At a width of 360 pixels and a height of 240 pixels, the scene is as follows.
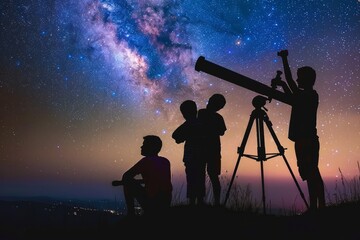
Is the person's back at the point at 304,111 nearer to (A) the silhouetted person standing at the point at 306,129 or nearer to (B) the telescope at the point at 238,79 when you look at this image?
(A) the silhouetted person standing at the point at 306,129

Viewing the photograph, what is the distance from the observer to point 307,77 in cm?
470

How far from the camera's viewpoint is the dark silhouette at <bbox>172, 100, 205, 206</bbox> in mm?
5314

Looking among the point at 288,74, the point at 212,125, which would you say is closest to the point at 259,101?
the point at 212,125

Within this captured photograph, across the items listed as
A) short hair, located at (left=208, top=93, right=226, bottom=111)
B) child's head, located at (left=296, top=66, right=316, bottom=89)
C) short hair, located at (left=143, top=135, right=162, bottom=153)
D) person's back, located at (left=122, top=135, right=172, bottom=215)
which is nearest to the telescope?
child's head, located at (left=296, top=66, right=316, bottom=89)

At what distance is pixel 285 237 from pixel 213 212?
161 cm

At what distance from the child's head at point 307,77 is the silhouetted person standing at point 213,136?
156cm

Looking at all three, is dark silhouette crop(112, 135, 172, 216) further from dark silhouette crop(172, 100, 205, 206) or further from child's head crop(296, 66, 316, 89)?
child's head crop(296, 66, 316, 89)

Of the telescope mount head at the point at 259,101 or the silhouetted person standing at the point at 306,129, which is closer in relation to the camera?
the silhouetted person standing at the point at 306,129

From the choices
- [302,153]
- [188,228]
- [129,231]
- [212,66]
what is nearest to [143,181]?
[129,231]

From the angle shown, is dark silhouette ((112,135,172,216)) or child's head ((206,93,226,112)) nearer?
dark silhouette ((112,135,172,216))

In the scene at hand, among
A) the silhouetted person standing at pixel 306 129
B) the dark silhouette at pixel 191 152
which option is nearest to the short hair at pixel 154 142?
the dark silhouette at pixel 191 152

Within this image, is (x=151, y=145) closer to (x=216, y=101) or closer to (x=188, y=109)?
(x=188, y=109)

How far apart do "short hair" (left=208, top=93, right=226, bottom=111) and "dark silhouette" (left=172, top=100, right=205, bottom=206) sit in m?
0.39

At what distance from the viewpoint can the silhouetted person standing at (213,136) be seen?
5.55 m
